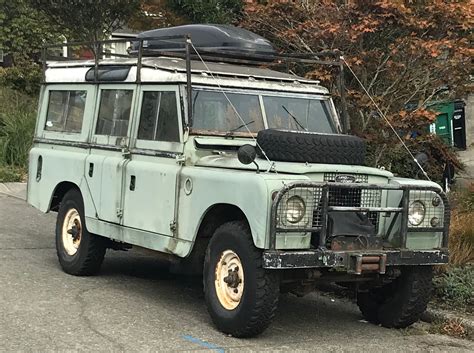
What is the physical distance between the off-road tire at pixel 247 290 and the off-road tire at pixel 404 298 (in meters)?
1.32

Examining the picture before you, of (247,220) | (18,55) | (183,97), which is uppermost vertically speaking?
(18,55)

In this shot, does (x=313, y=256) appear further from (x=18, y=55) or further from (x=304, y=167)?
(x=18, y=55)

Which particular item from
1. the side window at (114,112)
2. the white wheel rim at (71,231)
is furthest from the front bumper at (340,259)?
the white wheel rim at (71,231)

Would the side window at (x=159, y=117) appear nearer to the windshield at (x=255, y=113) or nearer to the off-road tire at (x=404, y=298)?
the windshield at (x=255, y=113)

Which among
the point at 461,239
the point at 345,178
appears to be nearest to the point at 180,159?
the point at 345,178

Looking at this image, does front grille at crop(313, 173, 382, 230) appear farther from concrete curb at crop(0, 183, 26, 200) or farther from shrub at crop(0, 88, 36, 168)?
shrub at crop(0, 88, 36, 168)

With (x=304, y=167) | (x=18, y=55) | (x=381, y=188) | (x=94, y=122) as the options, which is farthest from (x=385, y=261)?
(x=18, y=55)

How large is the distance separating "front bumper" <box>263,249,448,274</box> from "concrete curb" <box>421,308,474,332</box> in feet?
3.06

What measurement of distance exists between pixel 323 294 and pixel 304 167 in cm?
242

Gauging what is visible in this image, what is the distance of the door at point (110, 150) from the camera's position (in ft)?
24.5

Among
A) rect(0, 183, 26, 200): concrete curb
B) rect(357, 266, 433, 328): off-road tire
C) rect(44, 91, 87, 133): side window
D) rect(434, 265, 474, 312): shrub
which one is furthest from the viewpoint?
rect(0, 183, 26, 200): concrete curb

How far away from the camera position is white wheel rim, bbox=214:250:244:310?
Result: 6047 mm

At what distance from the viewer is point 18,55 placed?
21109mm

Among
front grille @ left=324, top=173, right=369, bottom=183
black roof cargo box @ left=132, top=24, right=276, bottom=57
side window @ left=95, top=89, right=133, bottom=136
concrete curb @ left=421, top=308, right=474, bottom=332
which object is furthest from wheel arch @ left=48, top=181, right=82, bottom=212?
→ concrete curb @ left=421, top=308, right=474, bottom=332
